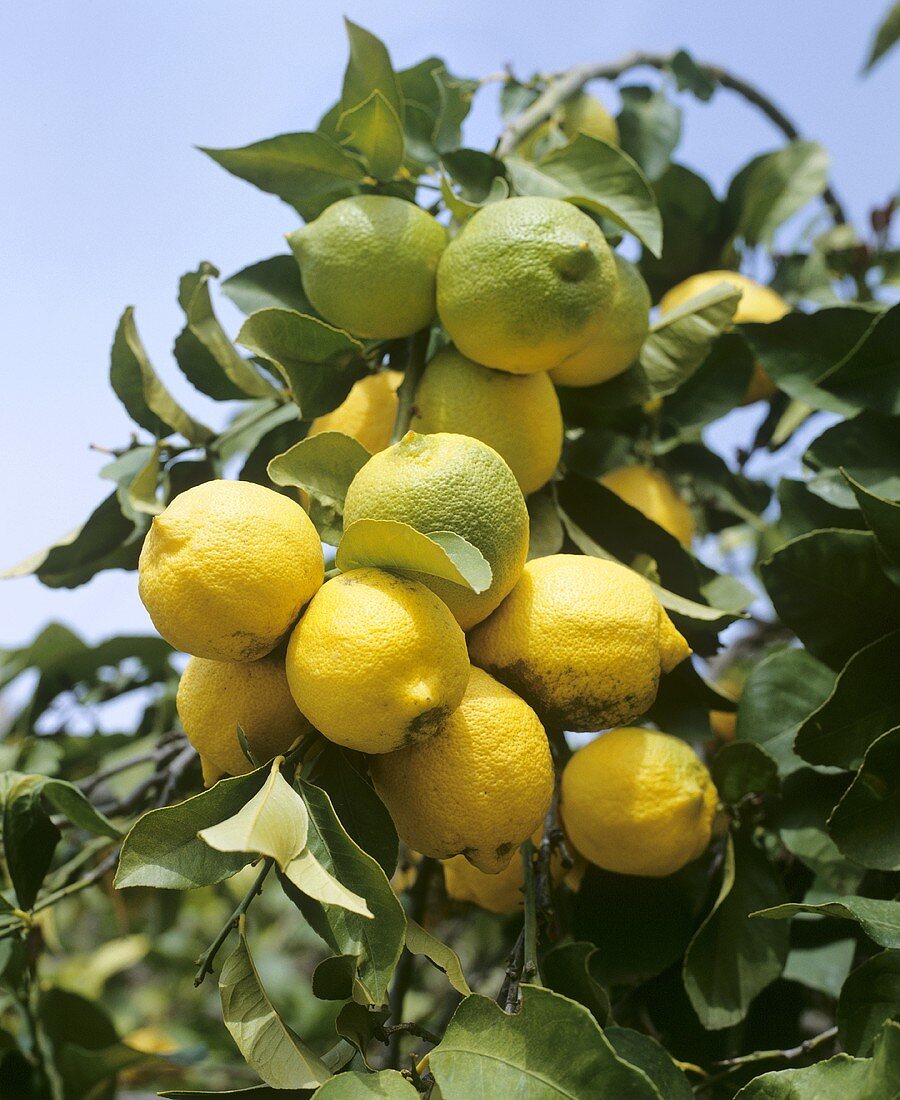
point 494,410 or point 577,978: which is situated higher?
point 494,410

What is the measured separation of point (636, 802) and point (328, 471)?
432 mm

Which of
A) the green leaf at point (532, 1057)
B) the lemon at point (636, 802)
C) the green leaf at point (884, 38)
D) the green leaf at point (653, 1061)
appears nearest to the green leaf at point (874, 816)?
the lemon at point (636, 802)

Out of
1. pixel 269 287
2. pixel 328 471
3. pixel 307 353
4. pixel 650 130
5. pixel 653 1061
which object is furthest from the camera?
pixel 650 130

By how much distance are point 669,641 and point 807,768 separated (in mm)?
305

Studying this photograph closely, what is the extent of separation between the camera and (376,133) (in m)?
1.09

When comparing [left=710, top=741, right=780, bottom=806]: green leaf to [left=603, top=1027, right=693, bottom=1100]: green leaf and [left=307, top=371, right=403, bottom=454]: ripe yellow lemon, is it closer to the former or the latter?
[left=603, top=1027, right=693, bottom=1100]: green leaf

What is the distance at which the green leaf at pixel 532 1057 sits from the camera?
64cm

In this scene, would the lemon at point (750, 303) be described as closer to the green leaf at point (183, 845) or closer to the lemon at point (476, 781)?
the lemon at point (476, 781)

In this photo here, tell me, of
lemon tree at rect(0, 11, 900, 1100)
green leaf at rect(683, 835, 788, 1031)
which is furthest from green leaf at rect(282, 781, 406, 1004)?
green leaf at rect(683, 835, 788, 1031)

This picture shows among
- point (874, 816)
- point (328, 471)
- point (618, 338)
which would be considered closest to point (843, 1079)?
point (874, 816)

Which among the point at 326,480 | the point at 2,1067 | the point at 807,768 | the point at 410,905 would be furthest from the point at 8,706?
the point at 807,768

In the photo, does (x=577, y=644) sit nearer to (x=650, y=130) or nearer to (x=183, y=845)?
(x=183, y=845)

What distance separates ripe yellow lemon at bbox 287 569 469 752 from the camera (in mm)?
708

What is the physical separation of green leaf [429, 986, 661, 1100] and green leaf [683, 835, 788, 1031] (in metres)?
0.33
